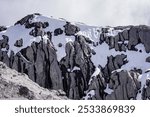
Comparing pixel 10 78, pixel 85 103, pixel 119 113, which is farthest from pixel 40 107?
pixel 10 78

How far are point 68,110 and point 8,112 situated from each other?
5.41 meters

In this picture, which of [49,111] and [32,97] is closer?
[49,111]

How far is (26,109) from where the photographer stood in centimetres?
4122

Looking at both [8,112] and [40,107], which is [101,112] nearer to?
[40,107]

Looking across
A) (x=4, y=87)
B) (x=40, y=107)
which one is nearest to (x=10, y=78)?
(x=4, y=87)

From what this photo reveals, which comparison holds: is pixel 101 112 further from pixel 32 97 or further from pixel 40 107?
pixel 32 97

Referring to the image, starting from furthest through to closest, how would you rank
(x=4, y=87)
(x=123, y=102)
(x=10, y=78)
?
(x=10, y=78) → (x=4, y=87) → (x=123, y=102)

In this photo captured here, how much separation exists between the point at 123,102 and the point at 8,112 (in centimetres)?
1104

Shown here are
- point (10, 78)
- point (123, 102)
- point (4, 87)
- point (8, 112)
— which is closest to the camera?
point (8, 112)

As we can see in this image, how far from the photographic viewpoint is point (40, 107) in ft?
136

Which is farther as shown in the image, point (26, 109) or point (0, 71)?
A: point (0, 71)

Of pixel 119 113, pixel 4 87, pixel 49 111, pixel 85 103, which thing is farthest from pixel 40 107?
pixel 4 87

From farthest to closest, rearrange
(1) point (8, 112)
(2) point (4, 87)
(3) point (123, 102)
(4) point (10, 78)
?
(4) point (10, 78)
(2) point (4, 87)
(3) point (123, 102)
(1) point (8, 112)

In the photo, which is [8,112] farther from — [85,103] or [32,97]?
[32,97]
